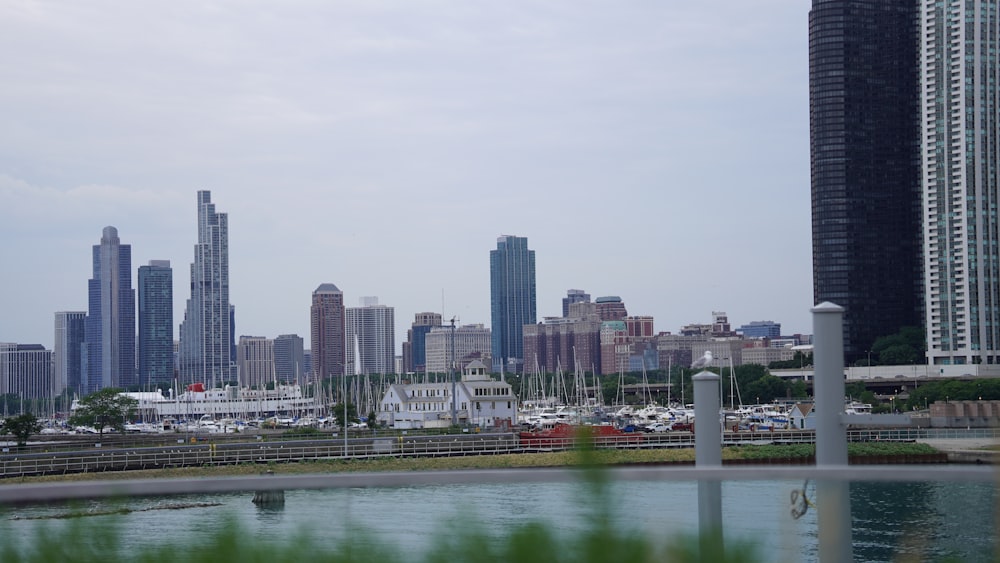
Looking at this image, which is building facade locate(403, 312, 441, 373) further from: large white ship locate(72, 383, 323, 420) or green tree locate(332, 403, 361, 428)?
green tree locate(332, 403, 361, 428)

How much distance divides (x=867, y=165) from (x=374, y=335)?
111m

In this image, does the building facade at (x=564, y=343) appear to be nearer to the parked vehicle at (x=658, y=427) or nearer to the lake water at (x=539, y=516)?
the parked vehicle at (x=658, y=427)

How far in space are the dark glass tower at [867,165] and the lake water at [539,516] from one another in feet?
306

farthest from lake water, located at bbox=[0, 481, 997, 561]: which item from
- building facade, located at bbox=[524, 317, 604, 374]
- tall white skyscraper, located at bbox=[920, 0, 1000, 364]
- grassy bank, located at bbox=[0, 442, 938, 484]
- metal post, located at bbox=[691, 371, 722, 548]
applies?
building facade, located at bbox=[524, 317, 604, 374]

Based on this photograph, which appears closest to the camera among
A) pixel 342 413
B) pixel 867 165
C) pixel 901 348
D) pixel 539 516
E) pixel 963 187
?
pixel 539 516

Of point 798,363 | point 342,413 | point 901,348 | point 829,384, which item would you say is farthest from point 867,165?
point 829,384

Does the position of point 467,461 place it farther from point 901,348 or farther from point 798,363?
point 798,363

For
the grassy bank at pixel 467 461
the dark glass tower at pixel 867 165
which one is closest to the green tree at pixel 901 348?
the dark glass tower at pixel 867 165

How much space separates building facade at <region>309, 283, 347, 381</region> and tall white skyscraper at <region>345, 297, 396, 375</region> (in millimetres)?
3498

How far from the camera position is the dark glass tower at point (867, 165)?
93.3 m

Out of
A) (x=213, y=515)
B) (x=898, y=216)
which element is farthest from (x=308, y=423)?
(x=213, y=515)

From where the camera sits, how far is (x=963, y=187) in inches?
3024

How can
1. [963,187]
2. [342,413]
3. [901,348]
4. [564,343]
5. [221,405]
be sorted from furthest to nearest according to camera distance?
[564,343], [221,405], [901,348], [963,187], [342,413]

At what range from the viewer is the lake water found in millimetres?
2475
